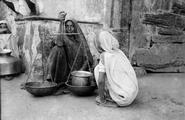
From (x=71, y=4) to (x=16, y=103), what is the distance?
7.40ft

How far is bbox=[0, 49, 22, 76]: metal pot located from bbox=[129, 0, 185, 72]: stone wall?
2446mm

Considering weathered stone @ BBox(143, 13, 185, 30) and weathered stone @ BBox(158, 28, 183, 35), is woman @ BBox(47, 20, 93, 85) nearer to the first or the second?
weathered stone @ BBox(143, 13, 185, 30)

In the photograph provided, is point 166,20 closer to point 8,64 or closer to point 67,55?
point 67,55

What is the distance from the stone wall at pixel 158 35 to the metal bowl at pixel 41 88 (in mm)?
1999

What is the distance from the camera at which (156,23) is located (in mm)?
5246

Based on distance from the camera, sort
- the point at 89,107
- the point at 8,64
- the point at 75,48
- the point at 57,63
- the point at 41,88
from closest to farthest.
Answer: the point at 89,107 < the point at 41,88 < the point at 57,63 < the point at 75,48 < the point at 8,64

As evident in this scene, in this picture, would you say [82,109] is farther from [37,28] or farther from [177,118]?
[37,28]

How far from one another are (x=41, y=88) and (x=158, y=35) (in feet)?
9.47

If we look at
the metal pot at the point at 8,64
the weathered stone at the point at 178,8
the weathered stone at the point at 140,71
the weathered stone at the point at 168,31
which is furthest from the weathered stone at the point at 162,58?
the metal pot at the point at 8,64

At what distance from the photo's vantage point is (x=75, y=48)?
4246 mm

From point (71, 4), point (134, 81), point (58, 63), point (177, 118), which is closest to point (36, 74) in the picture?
point (58, 63)

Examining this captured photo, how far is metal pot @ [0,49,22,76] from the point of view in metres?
4.97

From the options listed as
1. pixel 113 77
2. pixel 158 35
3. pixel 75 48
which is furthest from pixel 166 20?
pixel 113 77

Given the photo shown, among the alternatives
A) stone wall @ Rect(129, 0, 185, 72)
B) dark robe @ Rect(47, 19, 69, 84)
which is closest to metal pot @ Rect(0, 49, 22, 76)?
dark robe @ Rect(47, 19, 69, 84)
